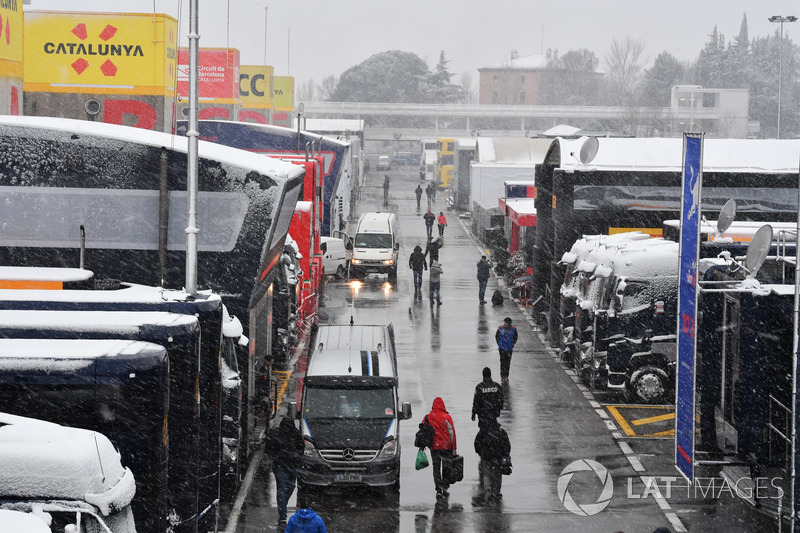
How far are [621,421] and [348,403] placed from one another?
6944mm

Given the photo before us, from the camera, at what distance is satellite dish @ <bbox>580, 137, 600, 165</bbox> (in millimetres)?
28938

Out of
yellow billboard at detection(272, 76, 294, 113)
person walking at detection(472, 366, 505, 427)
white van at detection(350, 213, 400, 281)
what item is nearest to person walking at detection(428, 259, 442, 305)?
white van at detection(350, 213, 400, 281)

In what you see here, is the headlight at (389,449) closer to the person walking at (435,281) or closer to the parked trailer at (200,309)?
the parked trailer at (200,309)

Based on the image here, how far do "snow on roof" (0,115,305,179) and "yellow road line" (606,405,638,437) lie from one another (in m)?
8.54

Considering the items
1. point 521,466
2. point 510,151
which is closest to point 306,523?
point 521,466

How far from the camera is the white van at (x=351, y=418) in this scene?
1681cm

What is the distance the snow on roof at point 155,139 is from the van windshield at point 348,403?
3463 mm

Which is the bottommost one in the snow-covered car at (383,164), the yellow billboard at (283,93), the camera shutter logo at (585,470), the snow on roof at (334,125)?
the camera shutter logo at (585,470)

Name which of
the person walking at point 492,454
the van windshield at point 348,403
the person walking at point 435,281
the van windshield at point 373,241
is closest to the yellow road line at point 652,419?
the person walking at point 492,454

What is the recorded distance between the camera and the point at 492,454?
16.7 m

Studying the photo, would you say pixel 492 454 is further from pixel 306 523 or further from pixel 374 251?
pixel 374 251

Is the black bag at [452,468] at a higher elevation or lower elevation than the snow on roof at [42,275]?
lower

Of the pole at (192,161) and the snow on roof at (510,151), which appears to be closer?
the pole at (192,161)

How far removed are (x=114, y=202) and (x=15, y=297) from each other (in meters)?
5.77
